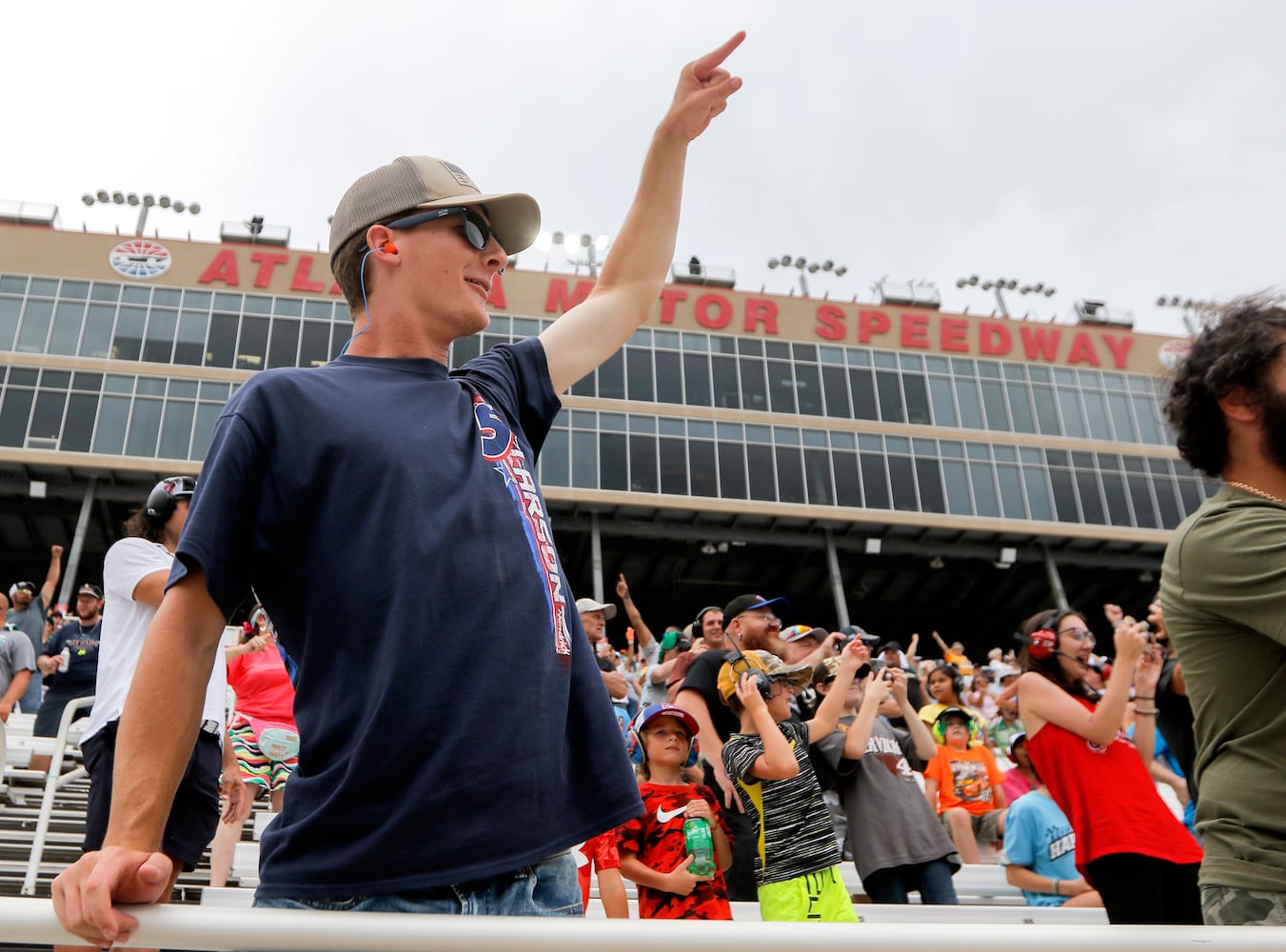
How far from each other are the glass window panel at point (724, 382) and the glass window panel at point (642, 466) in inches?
110

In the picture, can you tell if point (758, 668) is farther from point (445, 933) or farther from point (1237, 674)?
point (445, 933)

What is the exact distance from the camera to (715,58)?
→ 256 centimetres

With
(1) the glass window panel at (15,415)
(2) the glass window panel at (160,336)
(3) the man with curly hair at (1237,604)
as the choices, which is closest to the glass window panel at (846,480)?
(2) the glass window panel at (160,336)

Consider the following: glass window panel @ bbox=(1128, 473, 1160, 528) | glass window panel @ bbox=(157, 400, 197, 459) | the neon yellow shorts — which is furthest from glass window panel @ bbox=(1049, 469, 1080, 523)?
the neon yellow shorts

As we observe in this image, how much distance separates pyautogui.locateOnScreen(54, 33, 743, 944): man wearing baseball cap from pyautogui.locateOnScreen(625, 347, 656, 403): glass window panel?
106 ft

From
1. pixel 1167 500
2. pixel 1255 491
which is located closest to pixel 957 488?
pixel 1167 500

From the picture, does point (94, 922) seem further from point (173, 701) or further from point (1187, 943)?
point (1187, 943)

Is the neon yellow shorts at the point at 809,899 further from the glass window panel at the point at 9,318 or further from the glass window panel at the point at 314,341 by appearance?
the glass window panel at the point at 9,318

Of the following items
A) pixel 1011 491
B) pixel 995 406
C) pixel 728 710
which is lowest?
pixel 728 710

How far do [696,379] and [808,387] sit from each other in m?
3.81

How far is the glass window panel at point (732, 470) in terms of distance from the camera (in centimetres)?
3412

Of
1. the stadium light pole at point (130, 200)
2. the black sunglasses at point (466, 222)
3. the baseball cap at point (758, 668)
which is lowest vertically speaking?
the baseball cap at point (758, 668)

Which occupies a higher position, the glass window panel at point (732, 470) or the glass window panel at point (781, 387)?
the glass window panel at point (781, 387)

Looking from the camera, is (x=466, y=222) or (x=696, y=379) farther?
(x=696, y=379)
